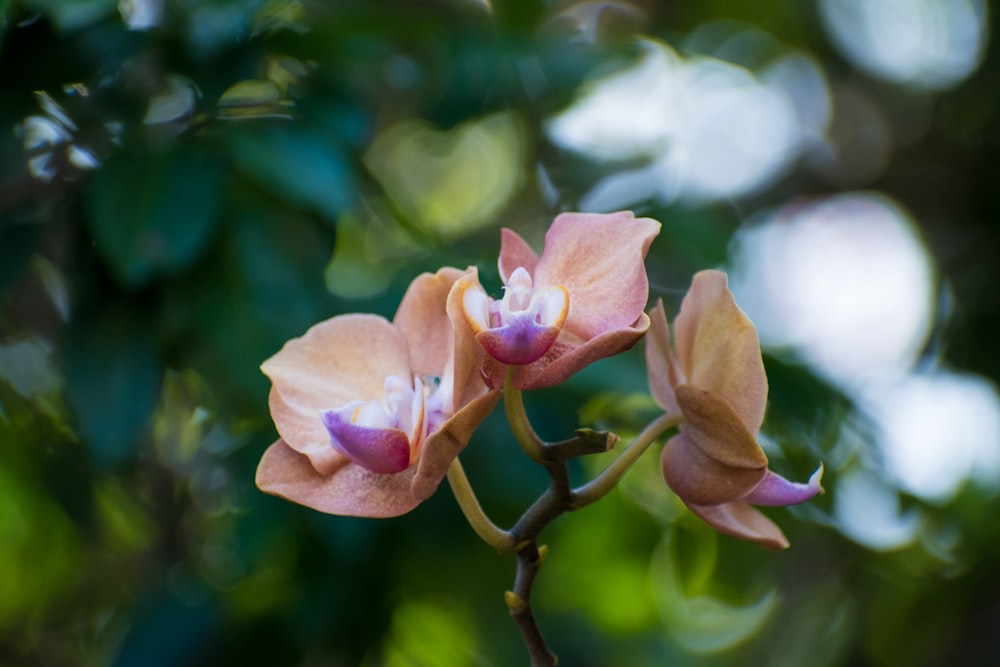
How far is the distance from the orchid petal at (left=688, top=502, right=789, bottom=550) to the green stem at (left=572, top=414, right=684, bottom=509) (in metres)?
0.06

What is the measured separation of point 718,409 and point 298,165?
68 cm

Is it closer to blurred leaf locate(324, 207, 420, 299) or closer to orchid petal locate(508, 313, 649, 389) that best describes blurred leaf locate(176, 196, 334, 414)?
blurred leaf locate(324, 207, 420, 299)

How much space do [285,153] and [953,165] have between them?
6.75 feet

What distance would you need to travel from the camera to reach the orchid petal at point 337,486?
57 cm

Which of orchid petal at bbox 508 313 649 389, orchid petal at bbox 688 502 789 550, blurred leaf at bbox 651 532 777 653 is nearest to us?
orchid petal at bbox 508 313 649 389

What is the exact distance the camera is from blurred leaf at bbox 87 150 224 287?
41.6 inches

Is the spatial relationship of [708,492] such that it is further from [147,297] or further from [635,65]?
[635,65]

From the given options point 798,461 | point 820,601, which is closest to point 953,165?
point 820,601

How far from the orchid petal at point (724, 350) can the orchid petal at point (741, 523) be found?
8 cm

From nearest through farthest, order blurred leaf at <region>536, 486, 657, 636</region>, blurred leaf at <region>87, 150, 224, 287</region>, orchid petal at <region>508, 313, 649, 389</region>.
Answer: orchid petal at <region>508, 313, 649, 389</region>, blurred leaf at <region>87, 150, 224, 287</region>, blurred leaf at <region>536, 486, 657, 636</region>

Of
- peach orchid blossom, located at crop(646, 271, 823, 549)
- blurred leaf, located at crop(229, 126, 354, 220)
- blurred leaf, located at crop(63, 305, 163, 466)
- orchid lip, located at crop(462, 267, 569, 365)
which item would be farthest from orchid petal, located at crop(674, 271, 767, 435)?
blurred leaf, located at crop(63, 305, 163, 466)

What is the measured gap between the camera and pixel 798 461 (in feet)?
4.30

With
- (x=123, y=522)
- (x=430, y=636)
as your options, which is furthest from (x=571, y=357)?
(x=123, y=522)

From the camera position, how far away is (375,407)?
0.58m
